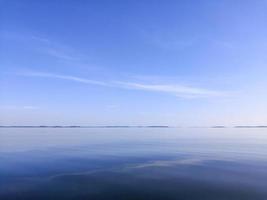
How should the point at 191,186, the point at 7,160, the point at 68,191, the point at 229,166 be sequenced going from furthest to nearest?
the point at 7,160
the point at 229,166
the point at 191,186
the point at 68,191

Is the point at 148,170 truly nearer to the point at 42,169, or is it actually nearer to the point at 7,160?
the point at 42,169

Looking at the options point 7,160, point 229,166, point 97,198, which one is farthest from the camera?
point 7,160

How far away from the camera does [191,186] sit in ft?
53.6

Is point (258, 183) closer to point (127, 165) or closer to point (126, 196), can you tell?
point (126, 196)

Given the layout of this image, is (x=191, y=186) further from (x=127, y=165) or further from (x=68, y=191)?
(x=127, y=165)

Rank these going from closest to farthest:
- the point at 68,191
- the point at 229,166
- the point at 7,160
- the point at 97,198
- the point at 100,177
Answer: the point at 97,198 → the point at 68,191 → the point at 100,177 → the point at 229,166 → the point at 7,160

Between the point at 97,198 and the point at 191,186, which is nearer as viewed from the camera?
the point at 97,198

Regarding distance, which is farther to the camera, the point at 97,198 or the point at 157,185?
the point at 157,185

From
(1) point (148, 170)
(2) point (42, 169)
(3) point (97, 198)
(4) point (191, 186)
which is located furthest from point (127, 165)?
(3) point (97, 198)

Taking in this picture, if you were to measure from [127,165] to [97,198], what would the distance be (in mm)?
10488

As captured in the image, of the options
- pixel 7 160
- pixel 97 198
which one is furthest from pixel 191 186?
pixel 7 160

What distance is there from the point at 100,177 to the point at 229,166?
1195 centimetres

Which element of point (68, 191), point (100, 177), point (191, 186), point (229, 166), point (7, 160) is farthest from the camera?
point (7, 160)

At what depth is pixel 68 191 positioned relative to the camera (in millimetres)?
14898
